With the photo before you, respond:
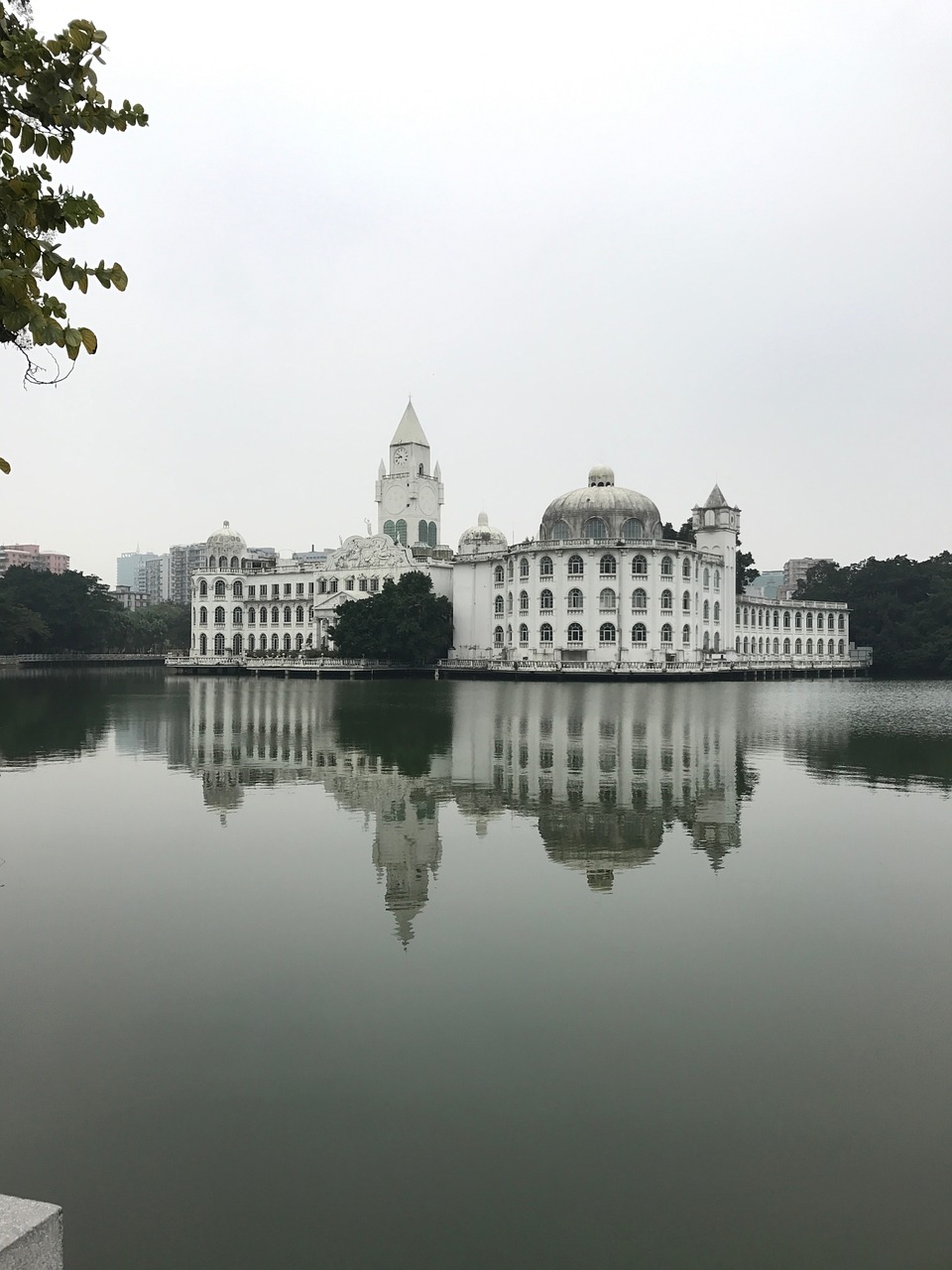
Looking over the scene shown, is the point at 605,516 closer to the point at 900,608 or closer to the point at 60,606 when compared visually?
the point at 900,608

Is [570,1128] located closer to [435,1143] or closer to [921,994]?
[435,1143]

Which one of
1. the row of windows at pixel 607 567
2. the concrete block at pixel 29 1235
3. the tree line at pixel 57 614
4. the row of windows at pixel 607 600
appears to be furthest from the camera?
the tree line at pixel 57 614

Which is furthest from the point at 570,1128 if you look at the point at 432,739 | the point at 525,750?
the point at 432,739

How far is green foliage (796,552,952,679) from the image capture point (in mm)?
90875

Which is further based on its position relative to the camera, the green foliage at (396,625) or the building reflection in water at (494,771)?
the green foliage at (396,625)

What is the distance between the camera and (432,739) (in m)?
27.6

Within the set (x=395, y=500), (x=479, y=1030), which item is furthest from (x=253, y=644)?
(x=479, y=1030)

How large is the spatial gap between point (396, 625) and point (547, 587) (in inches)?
503

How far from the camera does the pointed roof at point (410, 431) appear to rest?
106m

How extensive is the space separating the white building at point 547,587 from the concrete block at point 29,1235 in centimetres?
7224

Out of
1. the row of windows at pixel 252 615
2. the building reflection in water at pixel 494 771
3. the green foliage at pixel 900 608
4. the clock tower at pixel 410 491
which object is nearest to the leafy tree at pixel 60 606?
the row of windows at pixel 252 615

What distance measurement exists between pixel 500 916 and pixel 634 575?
230ft

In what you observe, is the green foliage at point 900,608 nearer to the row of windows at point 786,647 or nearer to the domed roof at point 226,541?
the row of windows at point 786,647

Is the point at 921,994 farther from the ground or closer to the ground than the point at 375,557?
closer to the ground
